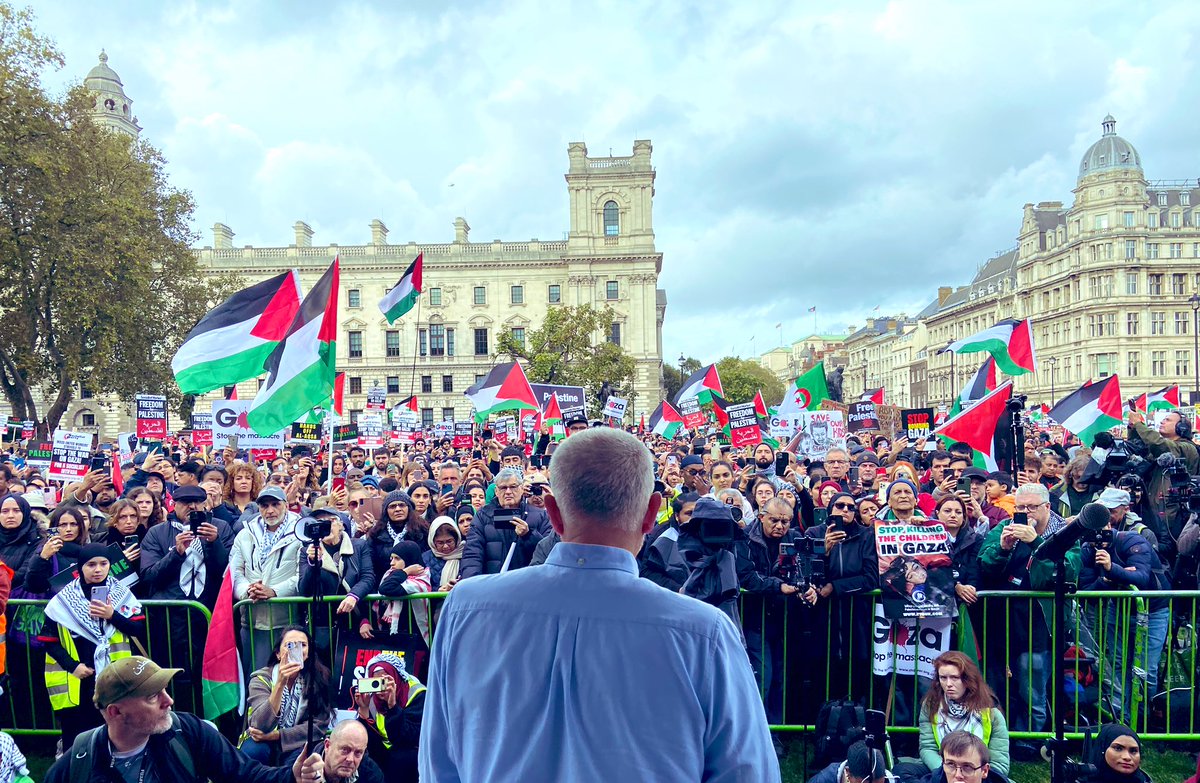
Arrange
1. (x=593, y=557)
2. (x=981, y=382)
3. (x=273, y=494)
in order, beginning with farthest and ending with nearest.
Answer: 1. (x=981, y=382)
2. (x=273, y=494)
3. (x=593, y=557)

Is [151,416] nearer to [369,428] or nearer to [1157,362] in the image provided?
[369,428]

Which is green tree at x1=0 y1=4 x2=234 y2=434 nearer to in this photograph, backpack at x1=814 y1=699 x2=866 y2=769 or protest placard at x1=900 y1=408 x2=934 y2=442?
protest placard at x1=900 y1=408 x2=934 y2=442

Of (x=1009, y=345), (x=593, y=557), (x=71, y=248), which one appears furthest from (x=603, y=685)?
(x=71, y=248)

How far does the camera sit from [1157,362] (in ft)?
225

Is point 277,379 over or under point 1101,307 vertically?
under

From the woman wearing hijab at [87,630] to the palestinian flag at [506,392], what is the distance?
11.4 metres

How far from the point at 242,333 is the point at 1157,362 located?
7570 centimetres

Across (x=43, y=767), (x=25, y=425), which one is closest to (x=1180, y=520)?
(x=43, y=767)

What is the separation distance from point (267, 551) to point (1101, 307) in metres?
76.1

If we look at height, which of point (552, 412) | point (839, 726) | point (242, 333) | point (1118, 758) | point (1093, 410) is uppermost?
point (242, 333)

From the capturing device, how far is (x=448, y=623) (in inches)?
76.8

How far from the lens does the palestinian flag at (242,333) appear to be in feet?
28.5

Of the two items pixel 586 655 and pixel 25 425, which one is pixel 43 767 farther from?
pixel 25 425

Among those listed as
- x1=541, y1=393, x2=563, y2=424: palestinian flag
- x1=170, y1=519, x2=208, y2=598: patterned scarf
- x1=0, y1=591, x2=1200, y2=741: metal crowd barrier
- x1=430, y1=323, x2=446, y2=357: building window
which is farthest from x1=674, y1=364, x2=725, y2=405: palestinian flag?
x1=430, y1=323, x2=446, y2=357: building window
